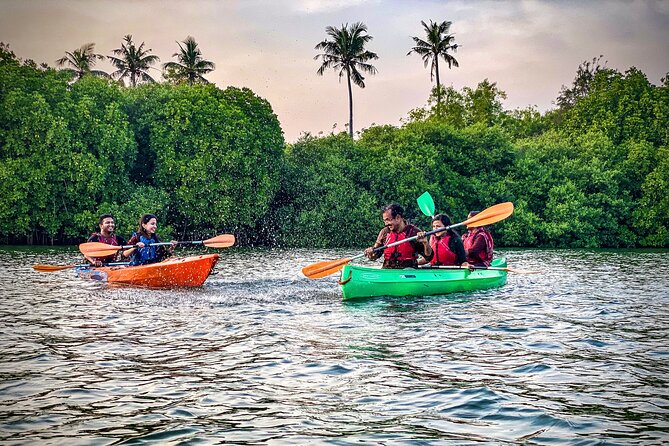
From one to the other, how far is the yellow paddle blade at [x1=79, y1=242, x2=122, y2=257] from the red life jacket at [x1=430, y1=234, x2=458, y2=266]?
633 centimetres

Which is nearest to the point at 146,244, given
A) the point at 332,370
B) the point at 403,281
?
the point at 403,281

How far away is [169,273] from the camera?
13.8m

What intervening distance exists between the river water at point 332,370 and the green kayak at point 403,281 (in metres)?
0.34

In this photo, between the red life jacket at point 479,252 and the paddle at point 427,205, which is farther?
the red life jacket at point 479,252

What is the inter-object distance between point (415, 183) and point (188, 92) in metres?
12.9

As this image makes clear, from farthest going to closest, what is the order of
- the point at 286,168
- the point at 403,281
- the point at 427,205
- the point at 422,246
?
the point at 286,168
the point at 427,205
the point at 422,246
the point at 403,281

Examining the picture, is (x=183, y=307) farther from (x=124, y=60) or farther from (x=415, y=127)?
(x=124, y=60)


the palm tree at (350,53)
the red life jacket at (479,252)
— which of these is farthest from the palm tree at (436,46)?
the red life jacket at (479,252)

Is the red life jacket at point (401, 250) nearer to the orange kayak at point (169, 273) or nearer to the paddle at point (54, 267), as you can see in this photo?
the orange kayak at point (169, 273)

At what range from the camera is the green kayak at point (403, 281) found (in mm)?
11727

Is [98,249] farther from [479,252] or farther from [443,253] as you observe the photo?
[479,252]

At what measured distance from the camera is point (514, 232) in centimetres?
3681

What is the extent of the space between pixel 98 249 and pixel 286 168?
24.8 meters

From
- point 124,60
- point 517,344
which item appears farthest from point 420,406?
point 124,60
